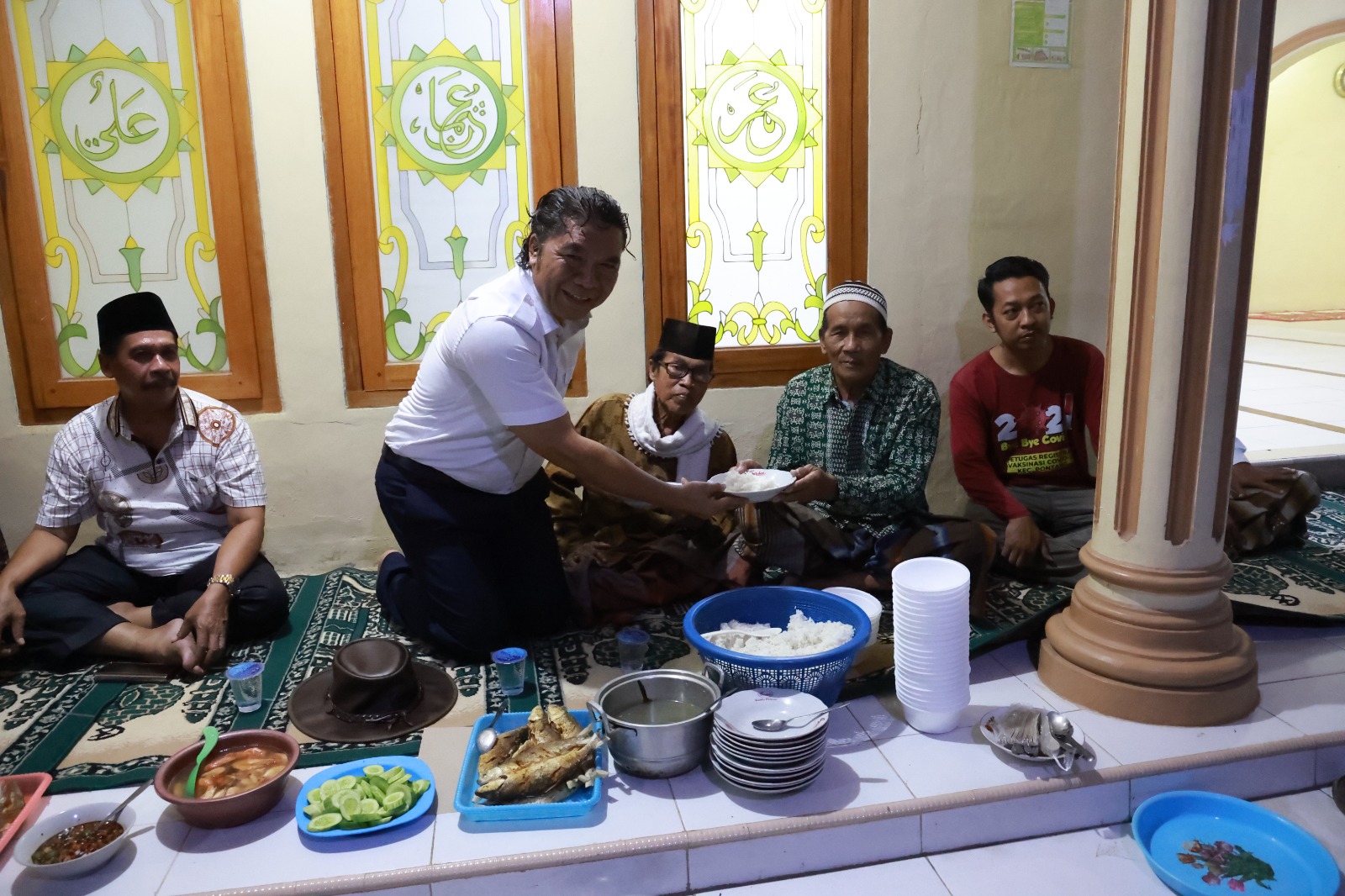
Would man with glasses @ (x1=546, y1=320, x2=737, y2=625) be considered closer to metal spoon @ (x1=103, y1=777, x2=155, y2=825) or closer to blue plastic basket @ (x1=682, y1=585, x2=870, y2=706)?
blue plastic basket @ (x1=682, y1=585, x2=870, y2=706)

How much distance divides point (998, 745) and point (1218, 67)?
5.30 feet

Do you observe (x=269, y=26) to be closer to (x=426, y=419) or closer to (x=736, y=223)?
(x=426, y=419)

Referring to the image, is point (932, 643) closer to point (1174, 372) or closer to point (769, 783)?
point (769, 783)

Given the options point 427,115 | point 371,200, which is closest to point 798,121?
point 427,115

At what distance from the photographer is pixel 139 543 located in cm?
292

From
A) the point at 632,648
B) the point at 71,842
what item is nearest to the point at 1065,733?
the point at 632,648

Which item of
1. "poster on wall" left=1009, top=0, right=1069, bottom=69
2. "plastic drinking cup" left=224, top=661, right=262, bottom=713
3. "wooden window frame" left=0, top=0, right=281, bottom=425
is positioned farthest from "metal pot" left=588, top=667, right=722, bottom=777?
"poster on wall" left=1009, top=0, right=1069, bottom=69

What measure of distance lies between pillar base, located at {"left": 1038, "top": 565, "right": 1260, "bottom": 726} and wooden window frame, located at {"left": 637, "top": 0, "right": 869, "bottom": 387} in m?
1.70

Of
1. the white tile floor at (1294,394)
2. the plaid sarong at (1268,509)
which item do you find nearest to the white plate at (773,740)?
the plaid sarong at (1268,509)

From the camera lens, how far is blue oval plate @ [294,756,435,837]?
1903mm

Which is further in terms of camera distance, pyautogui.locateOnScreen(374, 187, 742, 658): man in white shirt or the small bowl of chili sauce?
pyautogui.locateOnScreen(374, 187, 742, 658): man in white shirt

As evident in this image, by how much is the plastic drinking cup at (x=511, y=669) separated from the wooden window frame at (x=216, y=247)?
158 centimetres

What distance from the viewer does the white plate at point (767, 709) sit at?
201 centimetres

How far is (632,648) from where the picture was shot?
Result: 259 cm
